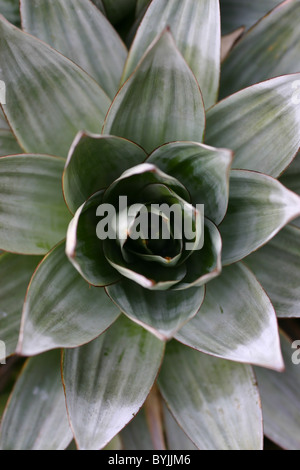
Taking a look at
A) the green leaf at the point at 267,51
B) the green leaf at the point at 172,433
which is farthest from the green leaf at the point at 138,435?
the green leaf at the point at 267,51

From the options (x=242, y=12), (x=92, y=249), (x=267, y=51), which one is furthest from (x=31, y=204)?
(x=242, y=12)

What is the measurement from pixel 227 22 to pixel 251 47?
161 millimetres

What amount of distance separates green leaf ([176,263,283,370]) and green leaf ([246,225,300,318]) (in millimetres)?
70

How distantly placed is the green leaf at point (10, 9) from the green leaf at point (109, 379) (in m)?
0.54

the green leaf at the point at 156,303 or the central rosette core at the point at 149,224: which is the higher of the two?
the central rosette core at the point at 149,224

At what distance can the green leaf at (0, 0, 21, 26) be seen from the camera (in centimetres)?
76

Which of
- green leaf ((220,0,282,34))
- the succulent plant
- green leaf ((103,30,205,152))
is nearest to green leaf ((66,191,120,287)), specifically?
the succulent plant

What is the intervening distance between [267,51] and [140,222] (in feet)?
1.19

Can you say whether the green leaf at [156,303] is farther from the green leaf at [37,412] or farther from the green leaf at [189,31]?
the green leaf at [189,31]

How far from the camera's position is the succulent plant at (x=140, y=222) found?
582mm

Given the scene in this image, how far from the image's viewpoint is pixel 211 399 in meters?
0.67

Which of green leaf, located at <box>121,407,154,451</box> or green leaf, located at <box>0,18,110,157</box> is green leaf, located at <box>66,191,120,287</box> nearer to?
green leaf, located at <box>0,18,110,157</box>

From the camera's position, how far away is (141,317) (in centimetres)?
60

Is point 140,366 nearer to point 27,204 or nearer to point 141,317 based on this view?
point 141,317
